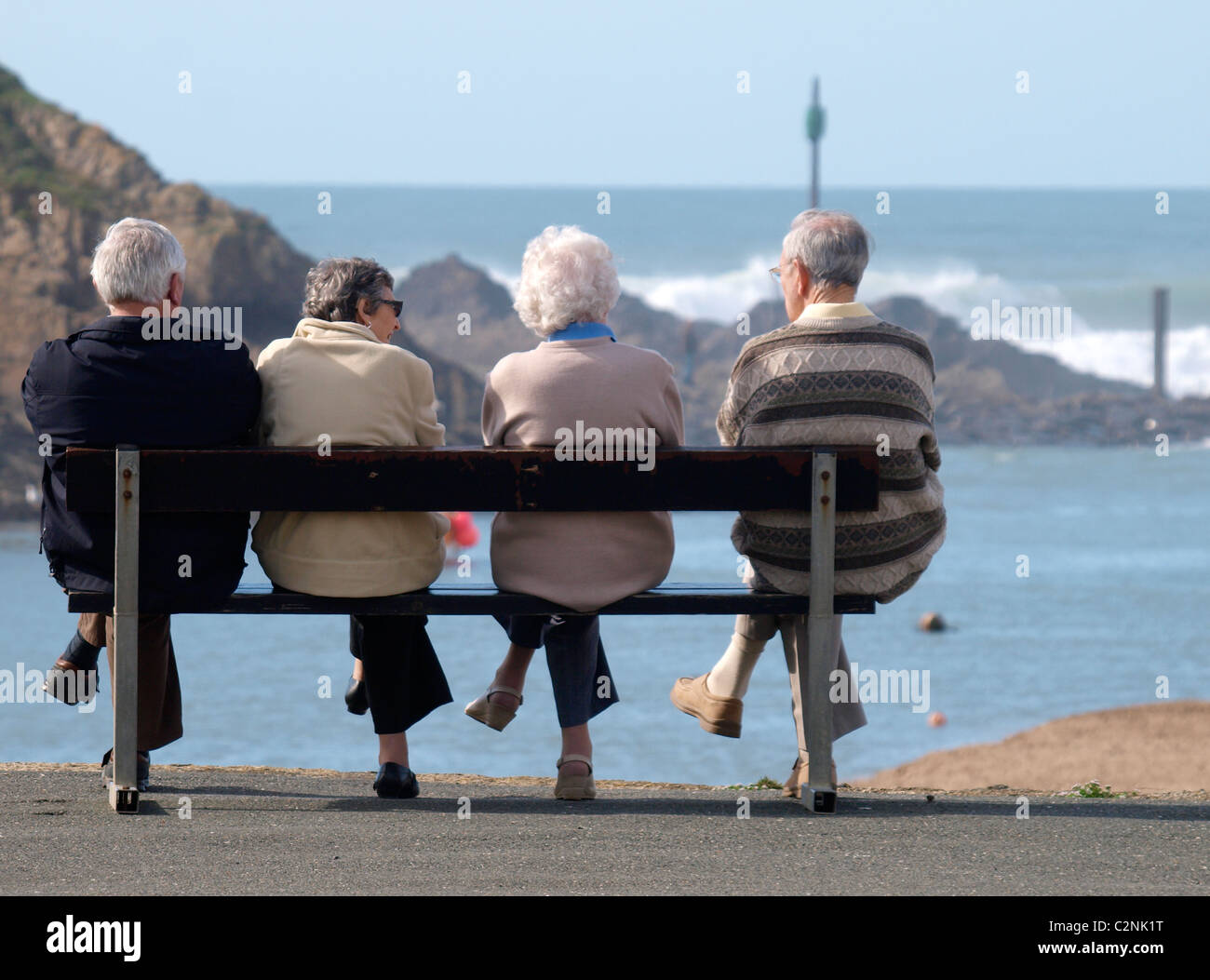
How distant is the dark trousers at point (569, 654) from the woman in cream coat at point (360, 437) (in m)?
0.28

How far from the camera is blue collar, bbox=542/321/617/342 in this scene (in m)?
5.11

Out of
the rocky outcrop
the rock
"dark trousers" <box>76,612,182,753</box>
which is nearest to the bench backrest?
"dark trousers" <box>76,612,182,753</box>

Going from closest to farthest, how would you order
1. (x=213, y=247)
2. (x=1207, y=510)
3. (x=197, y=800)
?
1. (x=197, y=800)
2. (x=1207, y=510)
3. (x=213, y=247)

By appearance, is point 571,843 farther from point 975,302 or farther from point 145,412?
point 975,302

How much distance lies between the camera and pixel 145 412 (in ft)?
15.8

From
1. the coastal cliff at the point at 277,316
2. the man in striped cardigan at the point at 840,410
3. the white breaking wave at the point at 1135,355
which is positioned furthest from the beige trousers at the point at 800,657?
the white breaking wave at the point at 1135,355

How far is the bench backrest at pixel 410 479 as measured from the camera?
4785mm

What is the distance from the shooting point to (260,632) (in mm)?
23500

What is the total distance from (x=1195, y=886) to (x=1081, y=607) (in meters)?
24.7

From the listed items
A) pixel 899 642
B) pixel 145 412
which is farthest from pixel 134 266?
pixel 899 642

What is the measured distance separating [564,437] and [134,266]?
1239mm

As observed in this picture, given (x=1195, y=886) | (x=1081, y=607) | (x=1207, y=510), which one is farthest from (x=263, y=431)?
(x=1207, y=510)

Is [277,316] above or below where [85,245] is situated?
below

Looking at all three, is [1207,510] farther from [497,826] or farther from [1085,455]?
[497,826]
